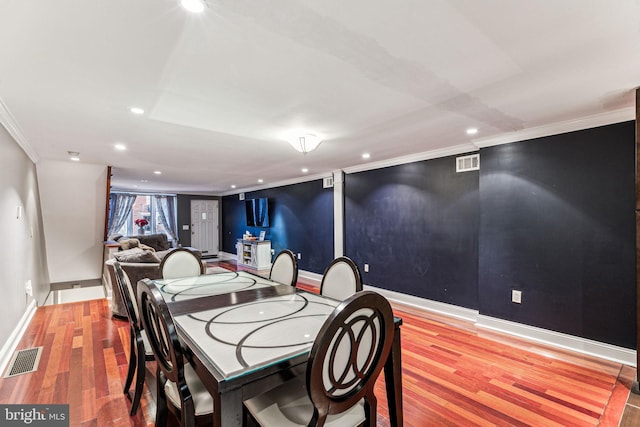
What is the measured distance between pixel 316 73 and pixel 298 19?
507 millimetres

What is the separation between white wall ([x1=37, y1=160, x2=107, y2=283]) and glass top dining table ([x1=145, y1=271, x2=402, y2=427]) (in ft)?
12.5

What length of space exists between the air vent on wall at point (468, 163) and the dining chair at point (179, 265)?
135 inches

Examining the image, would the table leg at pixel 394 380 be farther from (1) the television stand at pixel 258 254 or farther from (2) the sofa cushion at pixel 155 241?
(2) the sofa cushion at pixel 155 241

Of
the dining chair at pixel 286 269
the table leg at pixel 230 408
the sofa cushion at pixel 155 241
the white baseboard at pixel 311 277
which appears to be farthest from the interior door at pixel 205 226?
the table leg at pixel 230 408

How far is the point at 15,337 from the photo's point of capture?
9.86 feet

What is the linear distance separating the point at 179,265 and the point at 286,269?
1201 mm

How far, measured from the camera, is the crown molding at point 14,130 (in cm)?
250

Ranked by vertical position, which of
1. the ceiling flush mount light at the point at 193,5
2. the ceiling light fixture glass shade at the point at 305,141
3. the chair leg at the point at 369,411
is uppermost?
the ceiling flush mount light at the point at 193,5

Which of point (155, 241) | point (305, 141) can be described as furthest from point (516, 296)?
point (155, 241)

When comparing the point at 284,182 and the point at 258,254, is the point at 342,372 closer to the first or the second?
the point at 284,182

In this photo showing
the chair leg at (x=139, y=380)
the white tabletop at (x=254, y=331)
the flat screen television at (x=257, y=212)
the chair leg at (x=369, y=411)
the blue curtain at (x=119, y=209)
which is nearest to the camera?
the white tabletop at (x=254, y=331)

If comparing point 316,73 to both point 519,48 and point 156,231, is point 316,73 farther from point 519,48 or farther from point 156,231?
point 156,231

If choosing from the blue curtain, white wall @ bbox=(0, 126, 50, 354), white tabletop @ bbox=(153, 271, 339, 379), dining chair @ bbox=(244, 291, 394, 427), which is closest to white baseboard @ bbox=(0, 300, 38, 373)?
white wall @ bbox=(0, 126, 50, 354)

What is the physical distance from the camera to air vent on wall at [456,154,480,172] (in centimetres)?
363
